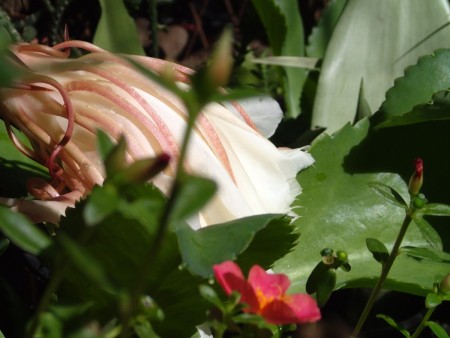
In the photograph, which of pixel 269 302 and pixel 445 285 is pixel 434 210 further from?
pixel 269 302

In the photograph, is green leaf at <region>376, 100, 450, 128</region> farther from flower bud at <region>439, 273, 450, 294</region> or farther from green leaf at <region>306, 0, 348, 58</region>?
green leaf at <region>306, 0, 348, 58</region>

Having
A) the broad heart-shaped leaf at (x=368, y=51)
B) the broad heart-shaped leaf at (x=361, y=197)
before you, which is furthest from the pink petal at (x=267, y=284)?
the broad heart-shaped leaf at (x=368, y=51)

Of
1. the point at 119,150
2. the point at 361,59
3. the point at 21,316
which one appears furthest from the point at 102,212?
the point at 361,59

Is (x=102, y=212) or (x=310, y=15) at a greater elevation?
(x=102, y=212)

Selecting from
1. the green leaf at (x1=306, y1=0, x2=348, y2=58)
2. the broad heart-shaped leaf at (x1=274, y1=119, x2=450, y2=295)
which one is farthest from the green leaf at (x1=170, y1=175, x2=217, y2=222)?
the green leaf at (x1=306, y1=0, x2=348, y2=58)

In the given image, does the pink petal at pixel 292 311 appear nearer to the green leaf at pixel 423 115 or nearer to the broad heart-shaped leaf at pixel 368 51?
the green leaf at pixel 423 115

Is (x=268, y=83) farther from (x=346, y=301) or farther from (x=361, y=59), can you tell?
(x=346, y=301)
